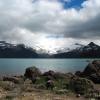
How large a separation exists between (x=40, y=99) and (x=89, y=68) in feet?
107

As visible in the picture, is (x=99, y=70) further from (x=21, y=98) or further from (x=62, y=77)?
(x=21, y=98)

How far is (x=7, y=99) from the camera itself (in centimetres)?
2506

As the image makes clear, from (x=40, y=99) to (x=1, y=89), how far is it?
7.67 meters

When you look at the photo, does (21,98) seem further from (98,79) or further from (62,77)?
(98,79)

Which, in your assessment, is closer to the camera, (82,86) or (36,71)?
(82,86)

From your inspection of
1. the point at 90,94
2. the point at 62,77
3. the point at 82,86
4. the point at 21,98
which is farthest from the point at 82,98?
the point at 62,77

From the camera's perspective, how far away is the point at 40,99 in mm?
26078

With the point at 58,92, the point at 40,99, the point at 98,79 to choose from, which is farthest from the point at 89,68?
the point at 40,99

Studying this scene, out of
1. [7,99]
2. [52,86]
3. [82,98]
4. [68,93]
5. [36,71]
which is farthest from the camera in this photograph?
[36,71]

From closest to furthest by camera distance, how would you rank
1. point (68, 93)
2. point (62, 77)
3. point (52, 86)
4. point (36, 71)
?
1. point (68, 93)
2. point (52, 86)
3. point (62, 77)
4. point (36, 71)

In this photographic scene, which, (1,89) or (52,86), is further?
(52,86)

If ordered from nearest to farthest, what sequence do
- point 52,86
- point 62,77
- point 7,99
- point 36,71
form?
point 7,99
point 52,86
point 62,77
point 36,71

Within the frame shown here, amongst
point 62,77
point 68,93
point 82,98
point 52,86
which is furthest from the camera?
point 62,77

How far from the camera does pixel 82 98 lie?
28.9m
